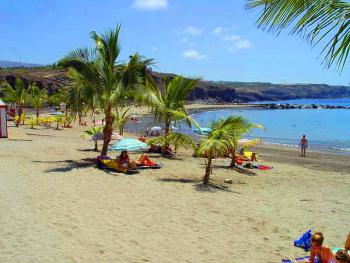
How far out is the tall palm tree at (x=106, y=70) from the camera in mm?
12891

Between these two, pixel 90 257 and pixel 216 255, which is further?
pixel 216 255

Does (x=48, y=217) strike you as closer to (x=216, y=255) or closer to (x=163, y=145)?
(x=216, y=255)

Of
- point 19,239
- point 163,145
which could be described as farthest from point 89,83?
point 19,239

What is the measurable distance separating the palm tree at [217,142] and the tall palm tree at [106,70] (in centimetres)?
313

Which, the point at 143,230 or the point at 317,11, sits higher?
the point at 317,11

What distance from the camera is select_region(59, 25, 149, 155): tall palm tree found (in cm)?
1289

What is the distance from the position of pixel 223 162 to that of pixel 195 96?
124506 mm

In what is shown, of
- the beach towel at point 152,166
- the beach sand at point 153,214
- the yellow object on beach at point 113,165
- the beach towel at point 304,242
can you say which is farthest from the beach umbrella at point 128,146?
the beach towel at point 304,242

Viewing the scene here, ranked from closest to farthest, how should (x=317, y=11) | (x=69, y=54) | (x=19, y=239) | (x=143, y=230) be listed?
(x=317, y=11) < (x=19, y=239) < (x=143, y=230) < (x=69, y=54)

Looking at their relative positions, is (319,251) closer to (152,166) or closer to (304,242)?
(304,242)

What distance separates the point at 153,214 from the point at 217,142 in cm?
368

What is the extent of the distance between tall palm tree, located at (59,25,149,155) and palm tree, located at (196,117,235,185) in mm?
3133

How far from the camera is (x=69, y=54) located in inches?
505

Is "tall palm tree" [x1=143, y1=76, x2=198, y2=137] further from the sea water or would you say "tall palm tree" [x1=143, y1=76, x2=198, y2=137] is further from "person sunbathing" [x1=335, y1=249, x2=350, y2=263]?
"person sunbathing" [x1=335, y1=249, x2=350, y2=263]
